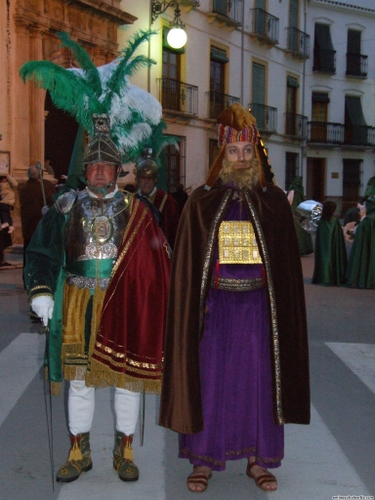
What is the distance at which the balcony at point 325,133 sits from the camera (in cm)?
3259

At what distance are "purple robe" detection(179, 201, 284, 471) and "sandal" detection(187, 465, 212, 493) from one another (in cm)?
6

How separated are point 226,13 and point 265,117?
17.0 feet

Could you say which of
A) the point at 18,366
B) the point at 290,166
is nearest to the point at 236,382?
the point at 18,366

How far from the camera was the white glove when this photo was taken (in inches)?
146

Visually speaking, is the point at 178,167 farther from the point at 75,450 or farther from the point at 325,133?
the point at 75,450

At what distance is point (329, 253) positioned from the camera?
40.2 feet

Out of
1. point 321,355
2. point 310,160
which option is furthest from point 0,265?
point 310,160

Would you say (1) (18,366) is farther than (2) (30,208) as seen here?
No

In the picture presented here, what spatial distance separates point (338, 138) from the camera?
3362 cm

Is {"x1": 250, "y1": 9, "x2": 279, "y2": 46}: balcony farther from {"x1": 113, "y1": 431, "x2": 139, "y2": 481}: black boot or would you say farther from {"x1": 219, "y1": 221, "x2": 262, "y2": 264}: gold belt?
{"x1": 113, "y1": 431, "x2": 139, "y2": 481}: black boot

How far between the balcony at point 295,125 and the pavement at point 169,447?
2440 centimetres

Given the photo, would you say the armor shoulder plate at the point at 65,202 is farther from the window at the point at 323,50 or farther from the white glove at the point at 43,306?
the window at the point at 323,50

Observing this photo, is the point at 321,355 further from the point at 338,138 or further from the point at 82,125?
the point at 338,138

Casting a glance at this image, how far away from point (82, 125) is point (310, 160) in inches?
1183
